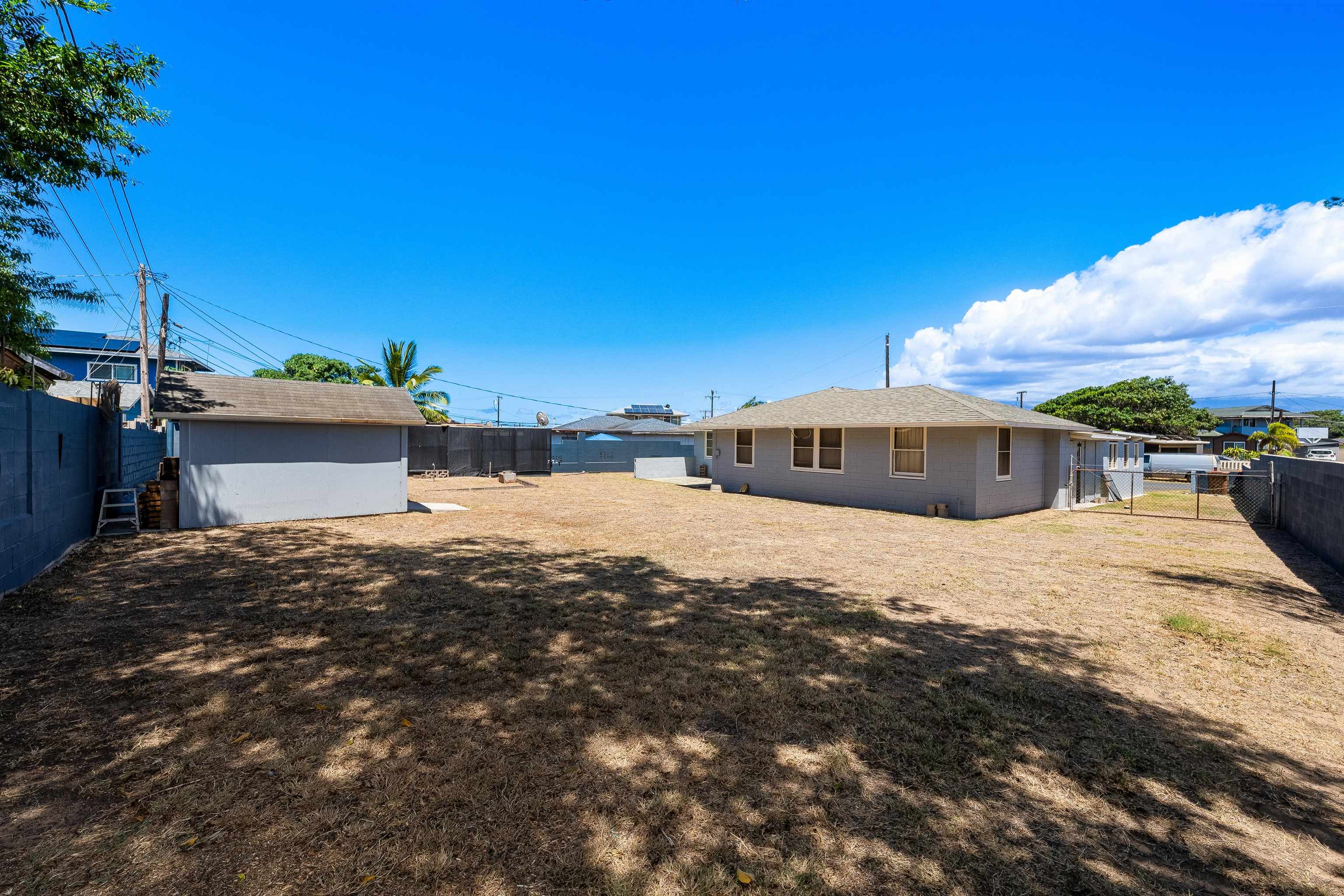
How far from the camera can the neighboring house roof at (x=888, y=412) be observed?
13781mm

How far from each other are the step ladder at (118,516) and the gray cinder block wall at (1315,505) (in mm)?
19684

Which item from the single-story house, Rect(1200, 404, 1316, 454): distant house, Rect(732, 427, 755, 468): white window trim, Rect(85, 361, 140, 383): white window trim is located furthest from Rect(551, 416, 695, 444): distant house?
Rect(1200, 404, 1316, 454): distant house

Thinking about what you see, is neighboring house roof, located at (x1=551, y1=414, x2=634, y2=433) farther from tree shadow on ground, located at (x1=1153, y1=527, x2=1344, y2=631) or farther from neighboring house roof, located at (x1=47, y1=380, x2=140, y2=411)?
tree shadow on ground, located at (x1=1153, y1=527, x2=1344, y2=631)

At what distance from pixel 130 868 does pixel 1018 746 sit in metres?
4.61

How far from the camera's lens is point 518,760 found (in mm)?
3266

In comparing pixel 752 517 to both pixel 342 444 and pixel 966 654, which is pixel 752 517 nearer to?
pixel 966 654

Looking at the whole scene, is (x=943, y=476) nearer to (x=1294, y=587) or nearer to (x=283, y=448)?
(x=1294, y=587)

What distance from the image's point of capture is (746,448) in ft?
65.5

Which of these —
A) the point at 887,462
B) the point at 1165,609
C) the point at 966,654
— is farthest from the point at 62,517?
the point at 887,462

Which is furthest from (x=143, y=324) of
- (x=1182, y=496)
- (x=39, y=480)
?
(x=1182, y=496)

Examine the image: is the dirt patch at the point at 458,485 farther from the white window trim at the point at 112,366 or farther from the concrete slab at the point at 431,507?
the white window trim at the point at 112,366

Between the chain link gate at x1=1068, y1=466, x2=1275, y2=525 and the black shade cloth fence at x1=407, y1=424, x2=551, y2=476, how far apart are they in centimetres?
2078

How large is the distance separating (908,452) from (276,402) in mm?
15227

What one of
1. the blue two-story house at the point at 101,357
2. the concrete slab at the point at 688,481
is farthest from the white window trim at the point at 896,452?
the blue two-story house at the point at 101,357
